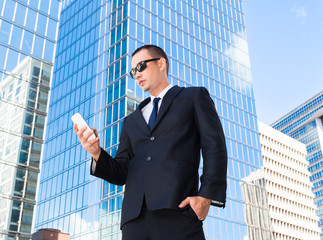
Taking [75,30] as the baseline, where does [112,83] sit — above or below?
below

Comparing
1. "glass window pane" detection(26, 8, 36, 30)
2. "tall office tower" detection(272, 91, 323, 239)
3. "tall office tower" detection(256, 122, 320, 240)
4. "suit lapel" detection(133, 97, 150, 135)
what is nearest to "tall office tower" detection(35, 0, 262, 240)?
"glass window pane" detection(26, 8, 36, 30)

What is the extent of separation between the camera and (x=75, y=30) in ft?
171

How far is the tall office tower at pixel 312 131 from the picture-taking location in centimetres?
11162

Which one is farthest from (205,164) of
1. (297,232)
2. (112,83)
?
(297,232)

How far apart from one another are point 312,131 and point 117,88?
93.6 metres

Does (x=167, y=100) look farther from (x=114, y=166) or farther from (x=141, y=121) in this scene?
(x=114, y=166)

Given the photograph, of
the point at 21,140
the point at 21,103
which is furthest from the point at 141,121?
the point at 21,103

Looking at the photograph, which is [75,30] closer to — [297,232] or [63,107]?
[63,107]

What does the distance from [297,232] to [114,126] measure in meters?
52.9

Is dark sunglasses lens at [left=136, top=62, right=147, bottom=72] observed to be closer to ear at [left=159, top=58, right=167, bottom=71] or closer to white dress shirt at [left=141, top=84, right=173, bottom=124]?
ear at [left=159, top=58, right=167, bottom=71]

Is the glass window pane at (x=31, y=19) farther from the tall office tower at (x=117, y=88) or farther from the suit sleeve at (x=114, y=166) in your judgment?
the suit sleeve at (x=114, y=166)

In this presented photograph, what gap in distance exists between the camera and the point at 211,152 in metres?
2.77

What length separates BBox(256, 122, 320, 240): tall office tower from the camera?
238 ft

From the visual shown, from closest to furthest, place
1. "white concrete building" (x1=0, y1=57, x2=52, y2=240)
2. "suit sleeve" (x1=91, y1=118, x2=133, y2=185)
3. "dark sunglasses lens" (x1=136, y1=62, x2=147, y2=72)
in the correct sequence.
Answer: "suit sleeve" (x1=91, y1=118, x2=133, y2=185)
"dark sunglasses lens" (x1=136, y1=62, x2=147, y2=72)
"white concrete building" (x1=0, y1=57, x2=52, y2=240)
